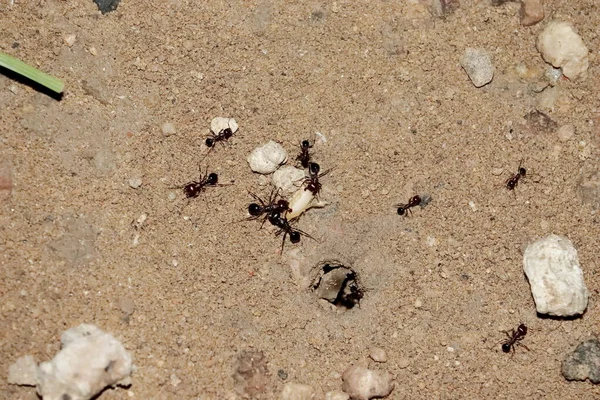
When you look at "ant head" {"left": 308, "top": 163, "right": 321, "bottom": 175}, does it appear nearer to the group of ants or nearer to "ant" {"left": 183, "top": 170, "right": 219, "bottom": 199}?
the group of ants

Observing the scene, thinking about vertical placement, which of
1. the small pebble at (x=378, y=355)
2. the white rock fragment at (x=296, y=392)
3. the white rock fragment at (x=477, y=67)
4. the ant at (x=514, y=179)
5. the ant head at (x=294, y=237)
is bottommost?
the white rock fragment at (x=296, y=392)

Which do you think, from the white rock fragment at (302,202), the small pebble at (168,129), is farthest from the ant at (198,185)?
the white rock fragment at (302,202)

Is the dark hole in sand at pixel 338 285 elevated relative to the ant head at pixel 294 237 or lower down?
lower down

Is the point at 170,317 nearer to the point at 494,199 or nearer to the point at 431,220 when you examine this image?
the point at 431,220

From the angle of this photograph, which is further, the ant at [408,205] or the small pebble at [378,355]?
the ant at [408,205]

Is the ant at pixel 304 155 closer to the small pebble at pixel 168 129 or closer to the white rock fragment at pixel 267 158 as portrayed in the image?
the white rock fragment at pixel 267 158

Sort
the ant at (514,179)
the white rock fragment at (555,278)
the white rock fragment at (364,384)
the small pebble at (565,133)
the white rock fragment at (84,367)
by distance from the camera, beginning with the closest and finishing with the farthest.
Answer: the white rock fragment at (84,367)
the white rock fragment at (364,384)
the white rock fragment at (555,278)
the ant at (514,179)
the small pebble at (565,133)

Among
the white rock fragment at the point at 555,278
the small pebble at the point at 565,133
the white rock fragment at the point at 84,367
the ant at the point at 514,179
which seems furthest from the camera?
the small pebble at the point at 565,133
